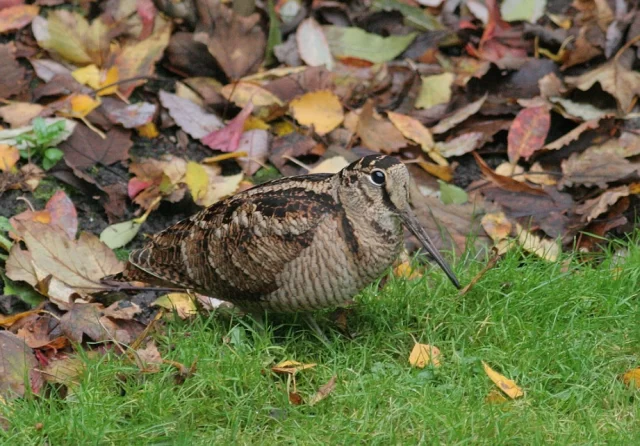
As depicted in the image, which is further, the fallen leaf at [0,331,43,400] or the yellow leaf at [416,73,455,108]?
the yellow leaf at [416,73,455,108]

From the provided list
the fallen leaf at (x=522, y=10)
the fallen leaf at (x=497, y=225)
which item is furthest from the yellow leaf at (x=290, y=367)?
the fallen leaf at (x=522, y=10)

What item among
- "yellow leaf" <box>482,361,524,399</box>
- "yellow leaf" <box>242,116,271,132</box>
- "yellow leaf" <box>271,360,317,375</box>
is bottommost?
"yellow leaf" <box>482,361,524,399</box>

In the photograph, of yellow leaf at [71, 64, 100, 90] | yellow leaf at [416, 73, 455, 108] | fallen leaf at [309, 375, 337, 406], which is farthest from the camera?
yellow leaf at [416, 73, 455, 108]

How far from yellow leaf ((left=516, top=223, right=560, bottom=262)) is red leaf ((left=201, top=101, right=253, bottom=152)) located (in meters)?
1.60

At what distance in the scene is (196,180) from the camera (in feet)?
16.8

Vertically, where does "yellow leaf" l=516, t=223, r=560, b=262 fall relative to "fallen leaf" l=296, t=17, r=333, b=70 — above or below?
below

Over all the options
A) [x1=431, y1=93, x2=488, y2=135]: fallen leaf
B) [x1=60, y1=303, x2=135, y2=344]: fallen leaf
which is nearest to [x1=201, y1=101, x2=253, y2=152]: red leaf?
[x1=431, y1=93, x2=488, y2=135]: fallen leaf

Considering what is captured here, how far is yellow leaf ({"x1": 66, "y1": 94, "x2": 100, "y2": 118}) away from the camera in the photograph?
534cm

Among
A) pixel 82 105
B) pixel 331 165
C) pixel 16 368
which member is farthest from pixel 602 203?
pixel 16 368

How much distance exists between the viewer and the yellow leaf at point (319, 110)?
5.57 meters

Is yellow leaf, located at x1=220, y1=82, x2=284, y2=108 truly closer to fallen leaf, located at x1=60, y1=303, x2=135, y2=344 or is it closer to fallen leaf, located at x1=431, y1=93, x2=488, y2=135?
fallen leaf, located at x1=431, y1=93, x2=488, y2=135

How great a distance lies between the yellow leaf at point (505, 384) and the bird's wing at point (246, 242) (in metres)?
0.89

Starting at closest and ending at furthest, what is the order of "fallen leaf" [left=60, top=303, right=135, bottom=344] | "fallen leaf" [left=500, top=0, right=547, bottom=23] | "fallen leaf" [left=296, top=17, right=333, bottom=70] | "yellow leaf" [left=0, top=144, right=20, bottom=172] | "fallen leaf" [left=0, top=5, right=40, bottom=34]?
"fallen leaf" [left=60, top=303, right=135, bottom=344]
"yellow leaf" [left=0, top=144, right=20, bottom=172]
"fallen leaf" [left=0, top=5, right=40, bottom=34]
"fallen leaf" [left=296, top=17, right=333, bottom=70]
"fallen leaf" [left=500, top=0, right=547, bottom=23]

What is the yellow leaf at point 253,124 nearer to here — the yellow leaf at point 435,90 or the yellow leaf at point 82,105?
the yellow leaf at point 82,105
